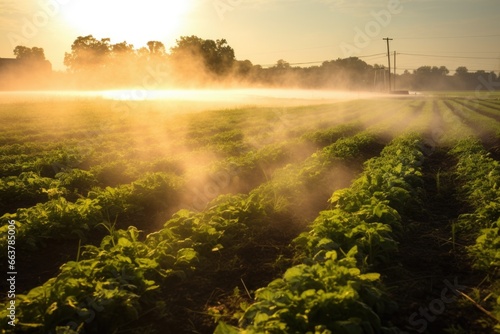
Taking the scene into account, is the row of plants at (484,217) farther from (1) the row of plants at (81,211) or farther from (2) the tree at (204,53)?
(2) the tree at (204,53)

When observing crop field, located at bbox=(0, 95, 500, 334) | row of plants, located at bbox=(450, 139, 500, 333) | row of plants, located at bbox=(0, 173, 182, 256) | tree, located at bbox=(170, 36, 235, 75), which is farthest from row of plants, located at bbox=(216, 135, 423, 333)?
tree, located at bbox=(170, 36, 235, 75)

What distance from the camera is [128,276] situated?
5.22 m

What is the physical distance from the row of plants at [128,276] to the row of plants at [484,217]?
12.0 feet

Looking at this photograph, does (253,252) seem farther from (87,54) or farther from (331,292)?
(87,54)

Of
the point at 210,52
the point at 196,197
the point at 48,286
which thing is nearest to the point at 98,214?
→ the point at 196,197

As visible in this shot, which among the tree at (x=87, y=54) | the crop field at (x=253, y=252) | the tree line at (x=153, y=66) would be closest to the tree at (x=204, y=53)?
the tree line at (x=153, y=66)

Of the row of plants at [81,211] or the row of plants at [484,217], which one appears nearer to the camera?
the row of plants at [484,217]

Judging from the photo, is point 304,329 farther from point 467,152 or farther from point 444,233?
point 467,152

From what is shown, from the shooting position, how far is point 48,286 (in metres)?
4.77

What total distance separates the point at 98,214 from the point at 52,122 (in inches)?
947

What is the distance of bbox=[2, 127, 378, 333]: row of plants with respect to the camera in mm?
4547

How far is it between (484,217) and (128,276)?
20.8ft

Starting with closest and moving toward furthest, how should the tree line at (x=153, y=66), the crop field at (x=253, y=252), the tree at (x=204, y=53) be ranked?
the crop field at (x=253, y=252), the tree line at (x=153, y=66), the tree at (x=204, y=53)

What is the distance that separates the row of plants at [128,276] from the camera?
4.55 meters
